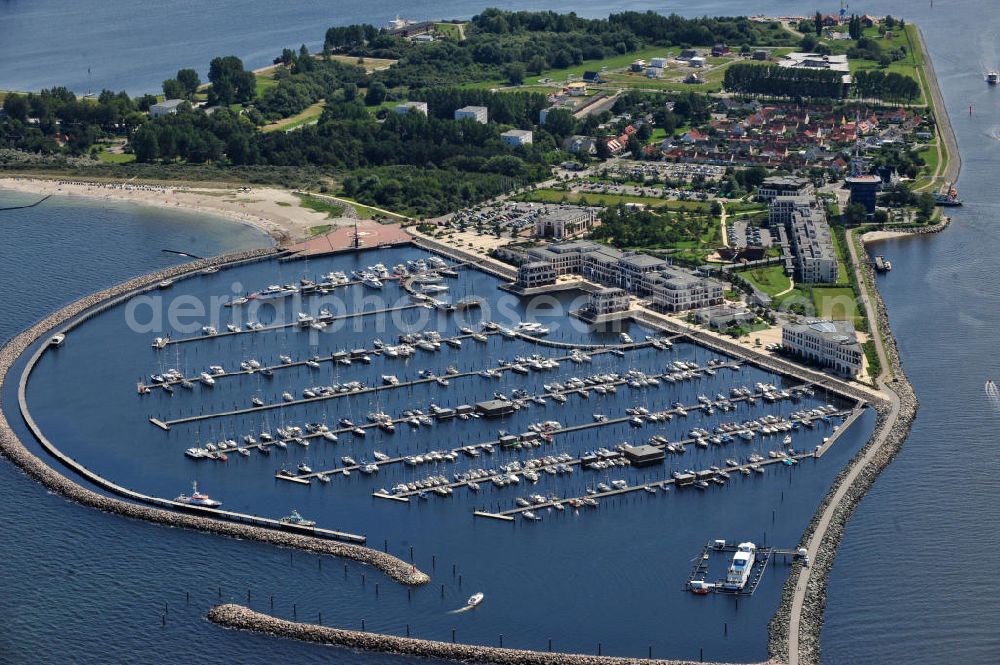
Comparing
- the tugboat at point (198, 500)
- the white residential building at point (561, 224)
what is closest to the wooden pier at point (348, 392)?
the tugboat at point (198, 500)

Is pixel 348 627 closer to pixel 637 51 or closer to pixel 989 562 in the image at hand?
pixel 989 562

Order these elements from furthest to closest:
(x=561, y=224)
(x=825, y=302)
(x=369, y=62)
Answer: (x=369, y=62) → (x=561, y=224) → (x=825, y=302)

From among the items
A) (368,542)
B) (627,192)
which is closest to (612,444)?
(368,542)

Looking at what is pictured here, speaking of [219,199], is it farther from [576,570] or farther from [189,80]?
[576,570]

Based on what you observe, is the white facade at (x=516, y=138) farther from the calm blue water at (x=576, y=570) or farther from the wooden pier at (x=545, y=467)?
the wooden pier at (x=545, y=467)

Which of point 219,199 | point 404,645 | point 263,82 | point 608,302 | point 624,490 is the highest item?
point 263,82

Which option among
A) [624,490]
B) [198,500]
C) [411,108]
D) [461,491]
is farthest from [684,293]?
[411,108]
